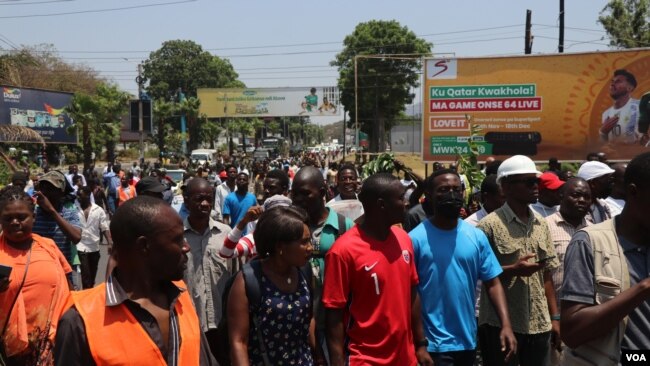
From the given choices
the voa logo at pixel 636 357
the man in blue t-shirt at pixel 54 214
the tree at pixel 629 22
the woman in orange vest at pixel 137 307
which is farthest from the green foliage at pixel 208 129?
the voa logo at pixel 636 357

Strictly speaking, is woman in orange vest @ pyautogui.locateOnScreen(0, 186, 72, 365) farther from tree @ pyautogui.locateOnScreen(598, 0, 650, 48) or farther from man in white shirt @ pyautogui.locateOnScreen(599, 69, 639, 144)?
tree @ pyautogui.locateOnScreen(598, 0, 650, 48)


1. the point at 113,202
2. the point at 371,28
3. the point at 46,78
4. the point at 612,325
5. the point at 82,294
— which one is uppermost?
the point at 371,28

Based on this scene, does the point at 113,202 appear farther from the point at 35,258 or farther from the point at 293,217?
the point at 293,217

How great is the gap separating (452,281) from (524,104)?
1798 cm

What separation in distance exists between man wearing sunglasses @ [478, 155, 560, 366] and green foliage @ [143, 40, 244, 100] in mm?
86645

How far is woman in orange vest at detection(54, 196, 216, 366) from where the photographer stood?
241 centimetres

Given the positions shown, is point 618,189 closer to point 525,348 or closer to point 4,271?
point 525,348

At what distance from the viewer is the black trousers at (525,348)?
4945 mm

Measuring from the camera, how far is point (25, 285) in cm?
439

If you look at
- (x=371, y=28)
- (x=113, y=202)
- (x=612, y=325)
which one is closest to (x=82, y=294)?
(x=612, y=325)

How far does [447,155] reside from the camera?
21.4 meters

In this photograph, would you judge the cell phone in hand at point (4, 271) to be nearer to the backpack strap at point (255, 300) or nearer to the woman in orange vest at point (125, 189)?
the backpack strap at point (255, 300)

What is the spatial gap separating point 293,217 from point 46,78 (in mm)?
59679

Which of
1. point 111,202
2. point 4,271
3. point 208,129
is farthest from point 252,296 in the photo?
point 208,129
